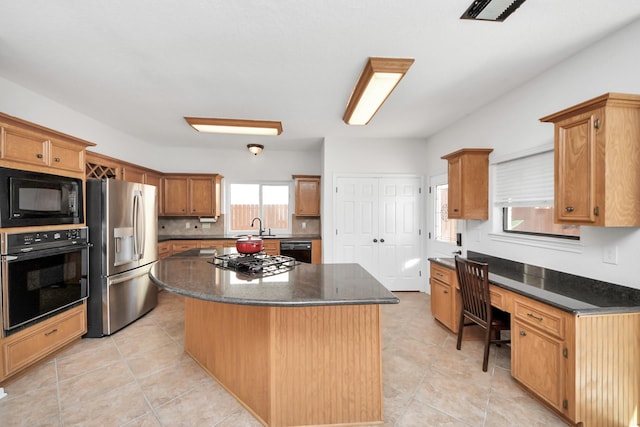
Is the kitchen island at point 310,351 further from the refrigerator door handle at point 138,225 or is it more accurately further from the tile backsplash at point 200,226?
the tile backsplash at point 200,226

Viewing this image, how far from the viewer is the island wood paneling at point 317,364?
1.71 metres

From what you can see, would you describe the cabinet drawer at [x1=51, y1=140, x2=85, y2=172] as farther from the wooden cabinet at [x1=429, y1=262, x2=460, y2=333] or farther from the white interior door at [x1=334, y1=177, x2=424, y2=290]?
the wooden cabinet at [x1=429, y1=262, x2=460, y2=333]

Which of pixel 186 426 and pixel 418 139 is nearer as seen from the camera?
pixel 186 426

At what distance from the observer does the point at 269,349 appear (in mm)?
1690

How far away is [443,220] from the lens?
433 cm

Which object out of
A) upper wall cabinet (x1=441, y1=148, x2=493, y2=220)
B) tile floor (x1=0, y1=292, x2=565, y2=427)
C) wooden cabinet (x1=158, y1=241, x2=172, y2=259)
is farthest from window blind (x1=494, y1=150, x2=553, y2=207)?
wooden cabinet (x1=158, y1=241, x2=172, y2=259)

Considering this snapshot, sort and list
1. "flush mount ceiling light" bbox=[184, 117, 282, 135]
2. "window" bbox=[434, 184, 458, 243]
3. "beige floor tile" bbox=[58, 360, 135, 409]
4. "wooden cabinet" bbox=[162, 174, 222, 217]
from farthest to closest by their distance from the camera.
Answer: "wooden cabinet" bbox=[162, 174, 222, 217]
"window" bbox=[434, 184, 458, 243]
"flush mount ceiling light" bbox=[184, 117, 282, 135]
"beige floor tile" bbox=[58, 360, 135, 409]

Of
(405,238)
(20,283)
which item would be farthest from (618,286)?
(20,283)

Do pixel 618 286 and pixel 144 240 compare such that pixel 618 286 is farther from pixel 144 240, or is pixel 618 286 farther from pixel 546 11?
pixel 144 240

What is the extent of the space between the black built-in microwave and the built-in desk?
4.07 metres

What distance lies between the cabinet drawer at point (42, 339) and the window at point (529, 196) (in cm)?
470

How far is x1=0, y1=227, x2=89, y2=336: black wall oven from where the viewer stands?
2.18 meters

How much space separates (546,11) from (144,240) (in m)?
4.47

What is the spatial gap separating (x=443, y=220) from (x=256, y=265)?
330 cm
